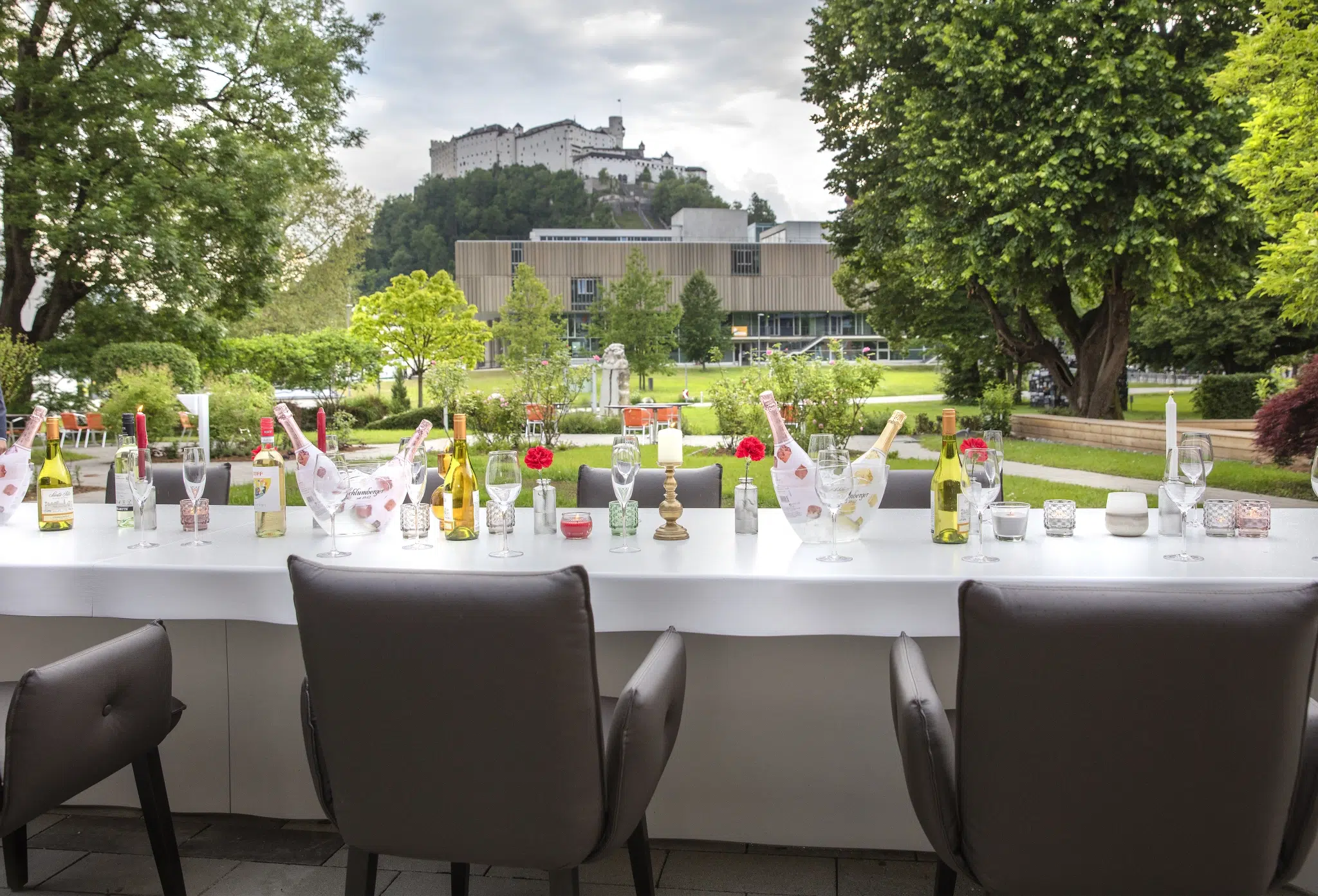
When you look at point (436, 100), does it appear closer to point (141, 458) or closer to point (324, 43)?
point (324, 43)

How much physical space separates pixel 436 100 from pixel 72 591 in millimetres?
13950

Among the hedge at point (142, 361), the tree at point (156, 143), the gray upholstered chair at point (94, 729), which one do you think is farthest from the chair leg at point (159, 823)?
the tree at point (156, 143)

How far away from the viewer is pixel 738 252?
17656 millimetres

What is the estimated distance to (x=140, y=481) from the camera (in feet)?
6.59

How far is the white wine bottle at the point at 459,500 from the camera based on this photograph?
1960 mm

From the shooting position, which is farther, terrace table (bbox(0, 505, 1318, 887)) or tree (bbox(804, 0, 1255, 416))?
tree (bbox(804, 0, 1255, 416))

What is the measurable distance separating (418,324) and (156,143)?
6799 millimetres

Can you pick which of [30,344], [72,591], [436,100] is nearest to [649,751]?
[72,591]

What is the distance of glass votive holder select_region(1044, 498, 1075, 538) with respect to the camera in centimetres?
190

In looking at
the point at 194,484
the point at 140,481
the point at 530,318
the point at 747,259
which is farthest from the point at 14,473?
the point at 747,259

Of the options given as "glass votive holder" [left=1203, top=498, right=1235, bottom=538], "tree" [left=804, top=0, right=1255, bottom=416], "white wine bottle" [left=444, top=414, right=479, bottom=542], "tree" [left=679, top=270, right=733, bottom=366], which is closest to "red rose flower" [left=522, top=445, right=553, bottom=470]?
"white wine bottle" [left=444, top=414, right=479, bottom=542]

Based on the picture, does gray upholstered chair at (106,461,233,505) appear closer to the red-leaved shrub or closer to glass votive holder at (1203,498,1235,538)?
glass votive holder at (1203,498,1235,538)

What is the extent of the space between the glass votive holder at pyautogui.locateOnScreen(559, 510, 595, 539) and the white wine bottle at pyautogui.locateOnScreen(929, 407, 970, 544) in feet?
2.24

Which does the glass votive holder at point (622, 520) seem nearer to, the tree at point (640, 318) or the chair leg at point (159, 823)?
the chair leg at point (159, 823)
